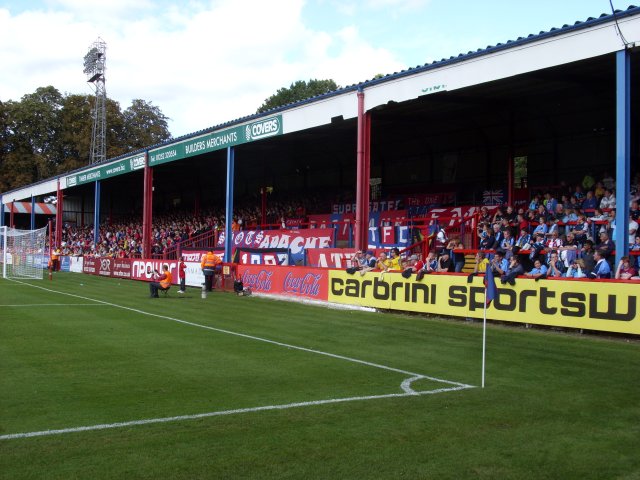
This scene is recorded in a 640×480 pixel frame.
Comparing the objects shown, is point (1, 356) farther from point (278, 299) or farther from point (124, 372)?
point (278, 299)

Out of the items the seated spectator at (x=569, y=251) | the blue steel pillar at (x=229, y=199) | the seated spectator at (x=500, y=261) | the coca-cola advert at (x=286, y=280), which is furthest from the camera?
the blue steel pillar at (x=229, y=199)

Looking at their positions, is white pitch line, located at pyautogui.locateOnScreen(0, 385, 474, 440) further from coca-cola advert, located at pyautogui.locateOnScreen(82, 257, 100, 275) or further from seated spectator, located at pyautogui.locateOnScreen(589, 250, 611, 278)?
coca-cola advert, located at pyautogui.locateOnScreen(82, 257, 100, 275)

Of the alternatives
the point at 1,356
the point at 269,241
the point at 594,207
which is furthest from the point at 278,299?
the point at 1,356

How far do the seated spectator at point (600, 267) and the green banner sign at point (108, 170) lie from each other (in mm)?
27240

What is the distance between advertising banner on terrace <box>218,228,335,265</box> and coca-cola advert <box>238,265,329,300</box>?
90.1 inches

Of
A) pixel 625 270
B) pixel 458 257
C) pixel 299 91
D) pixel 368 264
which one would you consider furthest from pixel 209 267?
pixel 299 91

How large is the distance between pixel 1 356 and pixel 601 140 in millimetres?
23269

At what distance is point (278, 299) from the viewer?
23.3 m

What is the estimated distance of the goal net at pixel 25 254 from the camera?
36312 millimetres

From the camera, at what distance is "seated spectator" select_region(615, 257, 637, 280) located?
13.6 metres

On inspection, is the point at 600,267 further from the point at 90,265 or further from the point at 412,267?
the point at 90,265

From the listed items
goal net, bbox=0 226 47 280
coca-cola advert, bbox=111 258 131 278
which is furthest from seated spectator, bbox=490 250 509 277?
goal net, bbox=0 226 47 280

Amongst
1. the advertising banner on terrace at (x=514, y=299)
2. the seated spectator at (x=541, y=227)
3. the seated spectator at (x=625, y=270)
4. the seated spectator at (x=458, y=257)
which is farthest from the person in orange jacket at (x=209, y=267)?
the seated spectator at (x=625, y=270)

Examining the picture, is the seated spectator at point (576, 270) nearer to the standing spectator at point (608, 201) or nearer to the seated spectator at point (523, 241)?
the seated spectator at point (523, 241)
